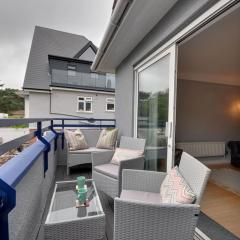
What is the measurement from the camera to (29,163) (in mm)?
1450

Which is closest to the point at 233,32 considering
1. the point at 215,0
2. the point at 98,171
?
the point at 215,0

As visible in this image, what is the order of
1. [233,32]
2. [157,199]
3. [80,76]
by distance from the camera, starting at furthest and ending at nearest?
1. [80,76]
2. [233,32]
3. [157,199]

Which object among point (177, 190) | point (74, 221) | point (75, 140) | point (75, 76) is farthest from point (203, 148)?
point (75, 76)

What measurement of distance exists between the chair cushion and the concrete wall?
8.87 feet

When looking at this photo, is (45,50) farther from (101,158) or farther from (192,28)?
(192,28)

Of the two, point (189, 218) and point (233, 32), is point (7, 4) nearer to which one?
point (233, 32)

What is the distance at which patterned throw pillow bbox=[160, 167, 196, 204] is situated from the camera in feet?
4.40

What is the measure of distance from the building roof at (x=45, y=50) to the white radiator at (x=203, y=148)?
926cm

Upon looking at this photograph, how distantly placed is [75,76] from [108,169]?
994cm

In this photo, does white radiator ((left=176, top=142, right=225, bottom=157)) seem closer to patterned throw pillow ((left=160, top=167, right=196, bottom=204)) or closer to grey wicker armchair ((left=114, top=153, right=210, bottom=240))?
patterned throw pillow ((left=160, top=167, right=196, bottom=204))

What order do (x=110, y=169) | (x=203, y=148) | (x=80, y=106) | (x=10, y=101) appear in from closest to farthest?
1. (x=110, y=169)
2. (x=203, y=148)
3. (x=80, y=106)
4. (x=10, y=101)

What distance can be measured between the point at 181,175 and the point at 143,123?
1.75m

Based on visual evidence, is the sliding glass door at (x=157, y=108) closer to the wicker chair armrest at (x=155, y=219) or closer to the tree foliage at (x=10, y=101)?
the wicker chair armrest at (x=155, y=219)

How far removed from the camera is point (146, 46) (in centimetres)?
296
